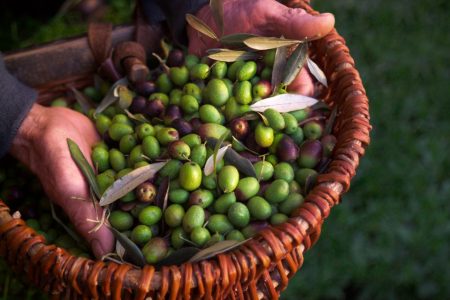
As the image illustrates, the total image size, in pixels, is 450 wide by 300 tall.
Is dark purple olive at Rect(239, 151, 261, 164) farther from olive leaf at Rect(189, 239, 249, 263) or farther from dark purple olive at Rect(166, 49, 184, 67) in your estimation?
dark purple olive at Rect(166, 49, 184, 67)

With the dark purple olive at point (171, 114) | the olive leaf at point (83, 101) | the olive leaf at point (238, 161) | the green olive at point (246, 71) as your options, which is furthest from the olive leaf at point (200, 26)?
the olive leaf at point (83, 101)

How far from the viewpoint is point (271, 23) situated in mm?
1715

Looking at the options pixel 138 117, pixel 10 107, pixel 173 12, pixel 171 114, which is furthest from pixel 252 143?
pixel 10 107

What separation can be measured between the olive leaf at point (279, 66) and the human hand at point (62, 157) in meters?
0.57

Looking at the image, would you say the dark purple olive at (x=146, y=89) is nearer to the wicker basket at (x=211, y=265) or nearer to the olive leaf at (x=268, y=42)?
the olive leaf at (x=268, y=42)

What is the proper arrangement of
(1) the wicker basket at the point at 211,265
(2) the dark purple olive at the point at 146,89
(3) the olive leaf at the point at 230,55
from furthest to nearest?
(2) the dark purple olive at the point at 146,89
(3) the olive leaf at the point at 230,55
(1) the wicker basket at the point at 211,265

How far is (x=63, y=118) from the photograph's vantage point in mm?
1762

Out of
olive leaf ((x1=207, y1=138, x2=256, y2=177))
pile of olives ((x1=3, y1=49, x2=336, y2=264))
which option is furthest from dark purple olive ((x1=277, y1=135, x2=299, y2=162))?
olive leaf ((x1=207, y1=138, x2=256, y2=177))

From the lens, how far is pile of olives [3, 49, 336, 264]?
1.46 meters

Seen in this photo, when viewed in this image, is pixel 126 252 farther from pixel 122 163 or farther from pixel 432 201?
pixel 432 201

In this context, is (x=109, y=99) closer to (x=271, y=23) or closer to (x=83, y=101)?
(x=83, y=101)

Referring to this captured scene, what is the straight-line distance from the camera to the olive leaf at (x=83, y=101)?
1935mm

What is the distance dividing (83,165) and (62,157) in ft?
0.25

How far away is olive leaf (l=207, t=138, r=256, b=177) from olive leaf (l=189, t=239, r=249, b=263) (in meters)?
0.25
